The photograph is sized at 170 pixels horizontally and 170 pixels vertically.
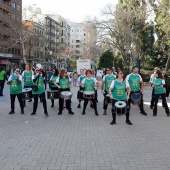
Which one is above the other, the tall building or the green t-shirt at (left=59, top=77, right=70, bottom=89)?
the tall building

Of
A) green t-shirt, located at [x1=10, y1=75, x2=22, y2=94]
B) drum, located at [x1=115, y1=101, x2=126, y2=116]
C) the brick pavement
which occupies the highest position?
green t-shirt, located at [x1=10, y1=75, x2=22, y2=94]

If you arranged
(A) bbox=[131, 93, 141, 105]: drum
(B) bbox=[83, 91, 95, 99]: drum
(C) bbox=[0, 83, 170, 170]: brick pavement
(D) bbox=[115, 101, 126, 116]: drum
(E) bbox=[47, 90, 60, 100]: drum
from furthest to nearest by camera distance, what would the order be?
(E) bbox=[47, 90, 60, 100]: drum, (B) bbox=[83, 91, 95, 99]: drum, (A) bbox=[131, 93, 141, 105]: drum, (D) bbox=[115, 101, 126, 116]: drum, (C) bbox=[0, 83, 170, 170]: brick pavement

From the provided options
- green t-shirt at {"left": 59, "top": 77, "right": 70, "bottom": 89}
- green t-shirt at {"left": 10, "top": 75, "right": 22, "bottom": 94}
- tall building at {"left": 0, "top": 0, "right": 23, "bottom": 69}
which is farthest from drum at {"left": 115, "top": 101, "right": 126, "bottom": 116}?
tall building at {"left": 0, "top": 0, "right": 23, "bottom": 69}

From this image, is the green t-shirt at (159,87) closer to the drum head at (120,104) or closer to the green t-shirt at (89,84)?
the green t-shirt at (89,84)

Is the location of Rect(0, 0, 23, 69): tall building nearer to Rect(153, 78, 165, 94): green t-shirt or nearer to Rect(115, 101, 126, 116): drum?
Rect(153, 78, 165, 94): green t-shirt

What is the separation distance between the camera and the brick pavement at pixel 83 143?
15.9 ft

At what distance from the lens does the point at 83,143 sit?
243 inches

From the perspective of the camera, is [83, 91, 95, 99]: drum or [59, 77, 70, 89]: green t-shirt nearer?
[83, 91, 95, 99]: drum

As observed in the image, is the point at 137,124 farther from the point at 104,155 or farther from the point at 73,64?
the point at 73,64

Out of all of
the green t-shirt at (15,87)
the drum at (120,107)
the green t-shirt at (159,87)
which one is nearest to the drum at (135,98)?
the green t-shirt at (159,87)

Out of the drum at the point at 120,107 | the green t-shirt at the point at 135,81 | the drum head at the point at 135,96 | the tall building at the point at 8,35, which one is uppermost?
the tall building at the point at 8,35

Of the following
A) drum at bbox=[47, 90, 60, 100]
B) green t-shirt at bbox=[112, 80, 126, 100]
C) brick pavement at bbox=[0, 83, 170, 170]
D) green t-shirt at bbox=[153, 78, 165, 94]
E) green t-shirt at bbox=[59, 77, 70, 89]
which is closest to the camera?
brick pavement at bbox=[0, 83, 170, 170]

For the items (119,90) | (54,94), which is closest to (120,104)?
(119,90)

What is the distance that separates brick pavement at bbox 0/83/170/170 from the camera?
4859mm
